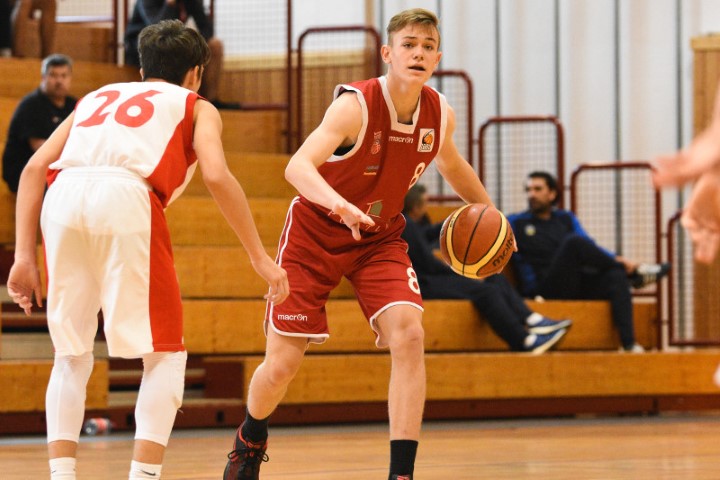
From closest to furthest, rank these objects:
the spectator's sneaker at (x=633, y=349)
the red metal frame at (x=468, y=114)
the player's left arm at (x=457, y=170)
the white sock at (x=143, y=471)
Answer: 1. the white sock at (x=143, y=471)
2. the player's left arm at (x=457, y=170)
3. the spectator's sneaker at (x=633, y=349)
4. the red metal frame at (x=468, y=114)

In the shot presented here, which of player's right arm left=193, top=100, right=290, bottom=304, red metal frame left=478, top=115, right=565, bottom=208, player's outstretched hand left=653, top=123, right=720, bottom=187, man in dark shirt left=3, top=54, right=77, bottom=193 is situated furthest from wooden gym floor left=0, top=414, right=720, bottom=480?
player's outstretched hand left=653, top=123, right=720, bottom=187

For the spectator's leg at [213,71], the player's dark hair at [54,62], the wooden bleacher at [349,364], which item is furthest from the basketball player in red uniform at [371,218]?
the spectator's leg at [213,71]

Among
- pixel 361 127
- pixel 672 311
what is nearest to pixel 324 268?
pixel 361 127

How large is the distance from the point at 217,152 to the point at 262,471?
1.85 m

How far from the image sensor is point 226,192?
3125 mm

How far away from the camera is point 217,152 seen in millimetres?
3162

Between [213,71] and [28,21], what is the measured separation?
1.35m

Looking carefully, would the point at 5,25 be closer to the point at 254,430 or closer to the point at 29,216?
the point at 254,430

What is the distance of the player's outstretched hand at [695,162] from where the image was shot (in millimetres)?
1987

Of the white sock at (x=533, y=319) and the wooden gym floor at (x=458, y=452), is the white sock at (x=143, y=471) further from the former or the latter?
the white sock at (x=533, y=319)

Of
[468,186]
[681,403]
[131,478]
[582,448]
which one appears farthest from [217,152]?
Answer: [681,403]

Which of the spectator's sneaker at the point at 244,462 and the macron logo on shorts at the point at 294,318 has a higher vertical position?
the macron logo on shorts at the point at 294,318

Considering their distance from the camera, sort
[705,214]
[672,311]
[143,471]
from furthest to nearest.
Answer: [672,311], [143,471], [705,214]

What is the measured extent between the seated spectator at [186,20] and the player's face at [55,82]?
1.43 meters
